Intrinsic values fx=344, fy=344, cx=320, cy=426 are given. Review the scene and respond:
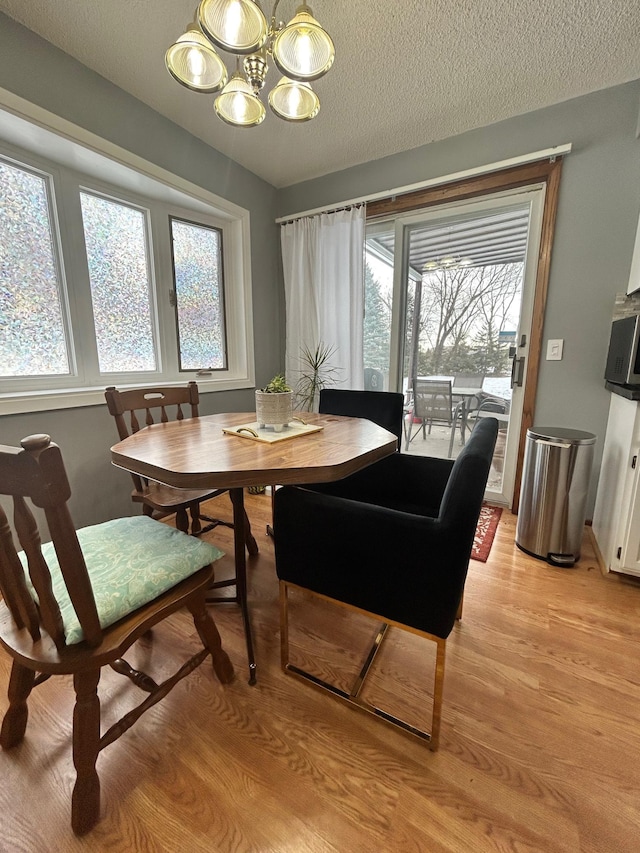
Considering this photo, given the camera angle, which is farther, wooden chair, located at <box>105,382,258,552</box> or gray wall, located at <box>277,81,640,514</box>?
gray wall, located at <box>277,81,640,514</box>

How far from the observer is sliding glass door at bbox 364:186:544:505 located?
226cm

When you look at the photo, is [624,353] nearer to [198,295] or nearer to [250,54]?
[250,54]

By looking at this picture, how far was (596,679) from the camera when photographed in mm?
1173

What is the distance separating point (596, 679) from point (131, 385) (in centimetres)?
268

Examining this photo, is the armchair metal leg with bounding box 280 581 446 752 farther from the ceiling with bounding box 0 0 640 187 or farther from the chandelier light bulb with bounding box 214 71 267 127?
the ceiling with bounding box 0 0 640 187

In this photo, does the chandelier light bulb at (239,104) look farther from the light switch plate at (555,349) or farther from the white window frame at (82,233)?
the light switch plate at (555,349)

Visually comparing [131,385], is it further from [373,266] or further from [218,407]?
[373,266]

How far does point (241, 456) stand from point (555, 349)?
209 centimetres

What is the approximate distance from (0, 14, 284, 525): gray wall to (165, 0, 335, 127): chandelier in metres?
0.92

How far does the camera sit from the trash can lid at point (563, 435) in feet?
5.76

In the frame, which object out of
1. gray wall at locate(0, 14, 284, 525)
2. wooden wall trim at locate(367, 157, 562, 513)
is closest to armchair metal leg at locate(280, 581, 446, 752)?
gray wall at locate(0, 14, 284, 525)

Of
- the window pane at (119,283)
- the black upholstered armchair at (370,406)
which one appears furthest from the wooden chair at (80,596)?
the window pane at (119,283)

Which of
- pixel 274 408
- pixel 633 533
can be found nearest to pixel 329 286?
pixel 274 408

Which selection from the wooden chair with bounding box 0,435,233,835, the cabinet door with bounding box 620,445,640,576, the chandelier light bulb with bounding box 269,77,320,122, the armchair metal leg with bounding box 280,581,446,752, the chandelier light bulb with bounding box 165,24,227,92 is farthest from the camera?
the cabinet door with bounding box 620,445,640,576
